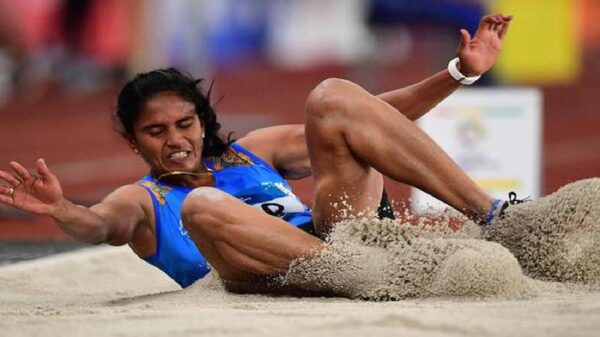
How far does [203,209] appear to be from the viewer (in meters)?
4.08

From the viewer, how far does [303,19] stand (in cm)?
1269

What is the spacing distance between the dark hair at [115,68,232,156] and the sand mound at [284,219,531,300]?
31.6 inches

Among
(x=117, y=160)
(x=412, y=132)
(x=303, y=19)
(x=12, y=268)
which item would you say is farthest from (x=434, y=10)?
(x=412, y=132)

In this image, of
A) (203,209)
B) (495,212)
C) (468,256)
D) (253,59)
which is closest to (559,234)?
(495,212)

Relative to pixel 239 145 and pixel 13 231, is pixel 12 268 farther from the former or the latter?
pixel 13 231

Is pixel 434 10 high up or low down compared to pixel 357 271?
up

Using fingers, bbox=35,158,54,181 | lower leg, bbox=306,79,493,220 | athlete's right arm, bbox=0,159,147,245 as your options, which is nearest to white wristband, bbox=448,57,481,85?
lower leg, bbox=306,79,493,220

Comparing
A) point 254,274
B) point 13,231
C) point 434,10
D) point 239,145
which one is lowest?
point 13,231

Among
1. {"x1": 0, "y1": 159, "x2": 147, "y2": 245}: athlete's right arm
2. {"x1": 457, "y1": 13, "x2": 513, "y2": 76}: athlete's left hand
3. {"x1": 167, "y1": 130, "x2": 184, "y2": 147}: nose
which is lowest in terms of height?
{"x1": 0, "y1": 159, "x2": 147, "y2": 245}: athlete's right arm

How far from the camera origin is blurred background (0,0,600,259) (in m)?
11.5

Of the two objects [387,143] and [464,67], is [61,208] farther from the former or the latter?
[464,67]

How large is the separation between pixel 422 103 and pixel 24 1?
853 cm

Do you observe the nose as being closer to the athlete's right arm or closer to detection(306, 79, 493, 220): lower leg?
the athlete's right arm

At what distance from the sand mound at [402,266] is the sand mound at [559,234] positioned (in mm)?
143
